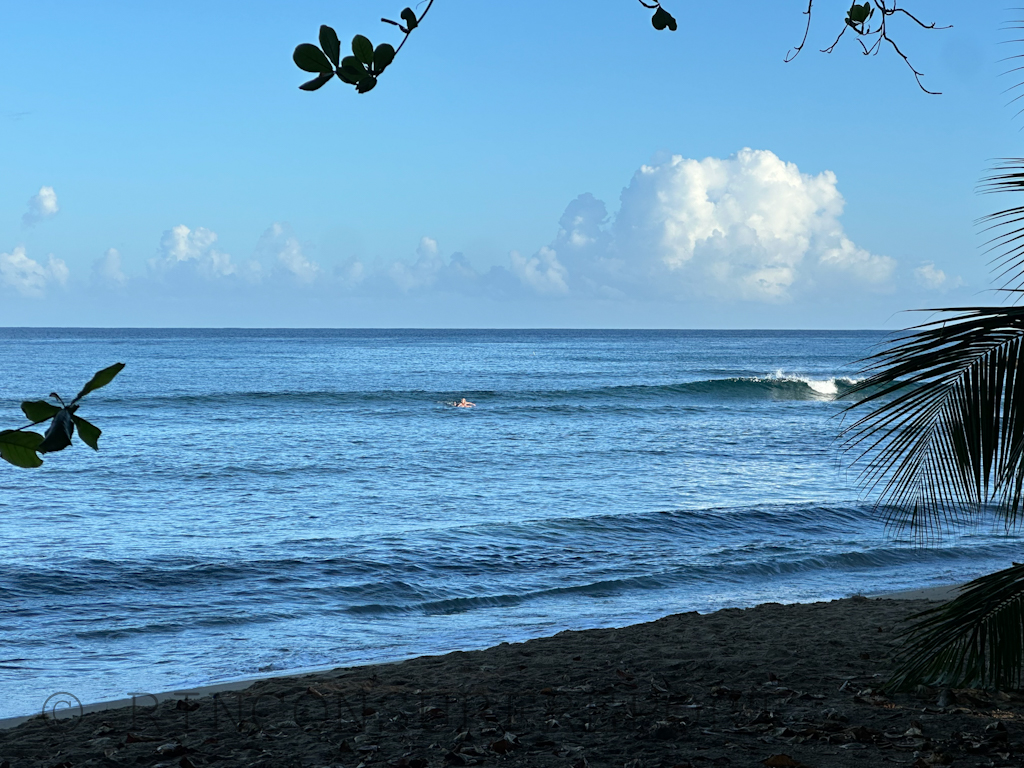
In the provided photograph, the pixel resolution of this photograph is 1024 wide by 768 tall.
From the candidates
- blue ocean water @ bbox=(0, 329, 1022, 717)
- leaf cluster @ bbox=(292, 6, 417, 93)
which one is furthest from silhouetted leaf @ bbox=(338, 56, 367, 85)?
blue ocean water @ bbox=(0, 329, 1022, 717)

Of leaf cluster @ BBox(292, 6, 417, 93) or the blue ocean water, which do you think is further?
the blue ocean water

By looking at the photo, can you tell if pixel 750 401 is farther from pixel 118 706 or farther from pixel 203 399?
pixel 118 706

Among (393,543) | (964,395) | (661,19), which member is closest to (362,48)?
(661,19)

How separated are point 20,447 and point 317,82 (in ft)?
2.45

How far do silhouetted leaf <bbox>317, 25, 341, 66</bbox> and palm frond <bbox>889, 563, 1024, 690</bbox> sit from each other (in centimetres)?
342

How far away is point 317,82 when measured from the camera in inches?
58.1

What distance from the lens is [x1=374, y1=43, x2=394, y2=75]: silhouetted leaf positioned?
176 centimetres

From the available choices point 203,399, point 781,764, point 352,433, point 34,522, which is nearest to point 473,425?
point 352,433

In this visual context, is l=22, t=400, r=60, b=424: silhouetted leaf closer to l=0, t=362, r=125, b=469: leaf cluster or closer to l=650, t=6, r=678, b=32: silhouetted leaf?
l=0, t=362, r=125, b=469: leaf cluster

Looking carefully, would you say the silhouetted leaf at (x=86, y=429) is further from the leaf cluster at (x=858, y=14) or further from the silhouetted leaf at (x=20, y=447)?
the leaf cluster at (x=858, y=14)

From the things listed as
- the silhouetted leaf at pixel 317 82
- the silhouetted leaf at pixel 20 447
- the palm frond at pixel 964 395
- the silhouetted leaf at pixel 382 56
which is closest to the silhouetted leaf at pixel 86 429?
the silhouetted leaf at pixel 20 447

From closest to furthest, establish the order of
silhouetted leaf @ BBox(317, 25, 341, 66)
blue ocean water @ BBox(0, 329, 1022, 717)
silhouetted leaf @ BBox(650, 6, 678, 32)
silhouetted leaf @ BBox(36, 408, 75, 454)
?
silhouetted leaf @ BBox(36, 408, 75, 454) < silhouetted leaf @ BBox(317, 25, 341, 66) < silhouetted leaf @ BBox(650, 6, 678, 32) < blue ocean water @ BBox(0, 329, 1022, 717)

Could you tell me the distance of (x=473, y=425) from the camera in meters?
27.0

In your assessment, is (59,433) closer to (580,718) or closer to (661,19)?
(661,19)
